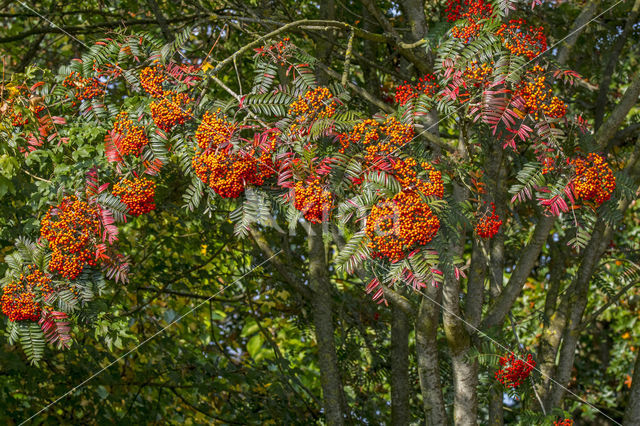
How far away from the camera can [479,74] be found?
9.92ft

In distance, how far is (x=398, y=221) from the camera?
8.39 ft

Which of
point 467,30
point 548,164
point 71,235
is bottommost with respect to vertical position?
point 71,235

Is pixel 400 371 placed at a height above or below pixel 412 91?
below

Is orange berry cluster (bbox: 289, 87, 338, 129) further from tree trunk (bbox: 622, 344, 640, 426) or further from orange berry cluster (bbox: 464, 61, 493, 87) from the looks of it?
tree trunk (bbox: 622, 344, 640, 426)

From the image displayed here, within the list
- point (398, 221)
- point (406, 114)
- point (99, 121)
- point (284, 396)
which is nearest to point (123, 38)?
point (99, 121)

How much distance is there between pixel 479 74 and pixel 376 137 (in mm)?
535

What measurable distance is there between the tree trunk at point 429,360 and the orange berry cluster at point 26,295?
1.67 meters

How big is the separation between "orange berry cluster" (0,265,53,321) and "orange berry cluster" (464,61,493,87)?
1883mm

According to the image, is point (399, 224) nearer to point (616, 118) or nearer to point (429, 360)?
point (429, 360)

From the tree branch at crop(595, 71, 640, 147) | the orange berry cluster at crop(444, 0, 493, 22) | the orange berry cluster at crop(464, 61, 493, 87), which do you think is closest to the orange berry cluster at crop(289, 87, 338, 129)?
the orange berry cluster at crop(464, 61, 493, 87)

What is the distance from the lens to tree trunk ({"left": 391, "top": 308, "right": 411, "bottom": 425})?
4.48m

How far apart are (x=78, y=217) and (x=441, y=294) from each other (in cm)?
174

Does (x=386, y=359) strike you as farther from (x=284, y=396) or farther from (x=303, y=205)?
(x=303, y=205)

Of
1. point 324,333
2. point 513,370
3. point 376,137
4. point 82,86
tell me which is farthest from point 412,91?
point 324,333
